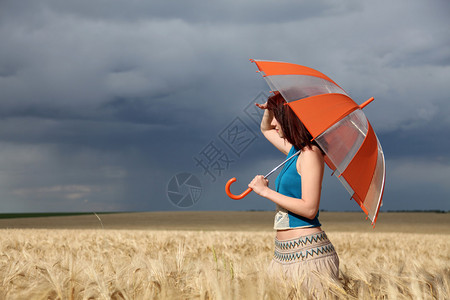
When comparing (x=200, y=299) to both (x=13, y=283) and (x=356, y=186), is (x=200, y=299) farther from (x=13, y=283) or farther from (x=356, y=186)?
(x=356, y=186)

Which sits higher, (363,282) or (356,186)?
(356,186)

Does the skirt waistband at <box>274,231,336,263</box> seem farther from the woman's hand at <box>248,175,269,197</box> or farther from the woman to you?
the woman's hand at <box>248,175,269,197</box>

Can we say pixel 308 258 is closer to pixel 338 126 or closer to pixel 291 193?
pixel 291 193

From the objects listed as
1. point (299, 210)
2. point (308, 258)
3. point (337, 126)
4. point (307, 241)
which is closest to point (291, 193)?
point (299, 210)

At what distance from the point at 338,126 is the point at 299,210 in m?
0.89

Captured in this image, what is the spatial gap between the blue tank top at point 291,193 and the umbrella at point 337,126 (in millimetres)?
260

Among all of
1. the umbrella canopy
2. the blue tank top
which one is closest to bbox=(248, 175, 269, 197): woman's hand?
the blue tank top

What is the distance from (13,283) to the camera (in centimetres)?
255

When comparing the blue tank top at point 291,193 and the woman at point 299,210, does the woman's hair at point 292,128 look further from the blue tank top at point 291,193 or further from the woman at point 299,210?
the blue tank top at point 291,193

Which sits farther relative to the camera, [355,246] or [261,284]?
[355,246]

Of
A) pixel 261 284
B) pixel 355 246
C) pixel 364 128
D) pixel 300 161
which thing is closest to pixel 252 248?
pixel 355 246

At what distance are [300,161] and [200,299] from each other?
1.16 m

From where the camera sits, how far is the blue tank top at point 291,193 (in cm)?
285

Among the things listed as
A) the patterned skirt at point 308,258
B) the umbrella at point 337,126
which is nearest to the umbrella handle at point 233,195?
the umbrella at point 337,126
